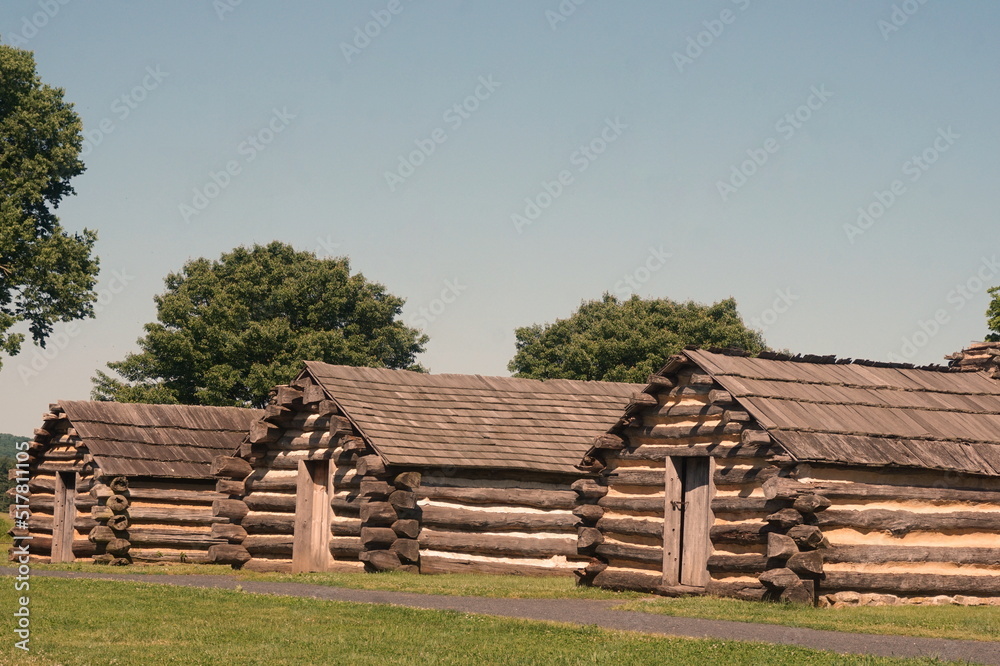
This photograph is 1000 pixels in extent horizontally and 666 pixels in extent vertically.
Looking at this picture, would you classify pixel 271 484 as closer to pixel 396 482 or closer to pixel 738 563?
pixel 396 482

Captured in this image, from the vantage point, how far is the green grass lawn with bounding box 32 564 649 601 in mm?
20172

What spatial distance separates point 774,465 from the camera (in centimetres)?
1873

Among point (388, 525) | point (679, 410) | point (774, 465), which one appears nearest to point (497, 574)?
point (388, 525)

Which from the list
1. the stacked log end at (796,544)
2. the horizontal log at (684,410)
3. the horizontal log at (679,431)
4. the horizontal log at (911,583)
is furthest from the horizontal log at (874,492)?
the horizontal log at (684,410)

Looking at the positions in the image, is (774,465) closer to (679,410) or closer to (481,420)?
(679,410)

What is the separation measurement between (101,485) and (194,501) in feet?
7.07

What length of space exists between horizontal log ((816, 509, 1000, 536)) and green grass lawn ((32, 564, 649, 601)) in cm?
351

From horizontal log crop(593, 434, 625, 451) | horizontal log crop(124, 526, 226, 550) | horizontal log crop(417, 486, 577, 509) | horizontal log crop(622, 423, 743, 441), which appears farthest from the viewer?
horizontal log crop(124, 526, 226, 550)

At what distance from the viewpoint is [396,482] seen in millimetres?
24750

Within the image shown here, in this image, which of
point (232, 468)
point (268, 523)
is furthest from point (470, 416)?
point (232, 468)

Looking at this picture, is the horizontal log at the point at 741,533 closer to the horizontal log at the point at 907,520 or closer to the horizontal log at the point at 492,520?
the horizontal log at the point at 907,520

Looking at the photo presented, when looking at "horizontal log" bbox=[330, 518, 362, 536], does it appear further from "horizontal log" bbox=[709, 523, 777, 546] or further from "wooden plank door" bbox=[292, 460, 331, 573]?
"horizontal log" bbox=[709, 523, 777, 546]

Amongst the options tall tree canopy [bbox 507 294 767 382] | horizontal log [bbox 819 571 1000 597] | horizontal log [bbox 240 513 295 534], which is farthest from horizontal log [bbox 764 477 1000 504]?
tall tree canopy [bbox 507 294 767 382]

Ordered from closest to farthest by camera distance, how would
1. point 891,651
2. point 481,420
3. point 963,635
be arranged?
point 891,651
point 963,635
point 481,420
